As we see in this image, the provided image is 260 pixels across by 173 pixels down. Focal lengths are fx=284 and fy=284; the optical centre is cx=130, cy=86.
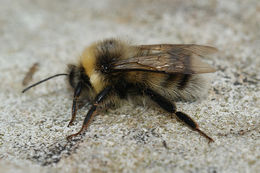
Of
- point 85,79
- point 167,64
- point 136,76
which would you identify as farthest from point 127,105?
point 167,64

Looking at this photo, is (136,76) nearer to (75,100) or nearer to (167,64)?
(167,64)

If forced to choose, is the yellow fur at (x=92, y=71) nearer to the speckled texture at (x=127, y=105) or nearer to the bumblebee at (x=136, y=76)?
the bumblebee at (x=136, y=76)

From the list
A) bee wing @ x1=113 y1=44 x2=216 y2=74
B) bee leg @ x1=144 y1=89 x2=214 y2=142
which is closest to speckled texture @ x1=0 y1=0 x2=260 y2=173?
bee leg @ x1=144 y1=89 x2=214 y2=142

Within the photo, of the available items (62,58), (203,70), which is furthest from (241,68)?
(62,58)

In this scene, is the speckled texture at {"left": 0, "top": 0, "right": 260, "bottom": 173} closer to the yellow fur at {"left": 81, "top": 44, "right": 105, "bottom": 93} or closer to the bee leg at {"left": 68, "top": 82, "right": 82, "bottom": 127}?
the bee leg at {"left": 68, "top": 82, "right": 82, "bottom": 127}

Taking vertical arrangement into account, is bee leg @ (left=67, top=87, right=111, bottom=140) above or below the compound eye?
below

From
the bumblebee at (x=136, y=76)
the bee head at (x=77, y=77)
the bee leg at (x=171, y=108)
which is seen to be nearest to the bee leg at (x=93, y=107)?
the bumblebee at (x=136, y=76)

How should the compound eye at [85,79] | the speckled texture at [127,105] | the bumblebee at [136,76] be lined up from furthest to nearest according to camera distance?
the compound eye at [85,79] → the bumblebee at [136,76] → the speckled texture at [127,105]
